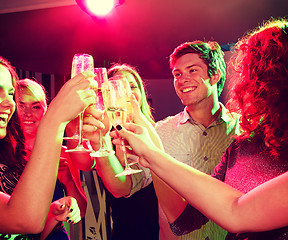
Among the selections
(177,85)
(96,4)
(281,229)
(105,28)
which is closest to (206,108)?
(177,85)

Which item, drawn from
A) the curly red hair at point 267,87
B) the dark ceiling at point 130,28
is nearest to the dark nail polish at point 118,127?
the curly red hair at point 267,87

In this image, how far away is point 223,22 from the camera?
494 cm

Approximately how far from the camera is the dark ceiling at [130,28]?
450 cm

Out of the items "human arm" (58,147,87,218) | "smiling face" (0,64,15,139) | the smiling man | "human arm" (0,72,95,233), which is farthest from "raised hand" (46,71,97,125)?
the smiling man

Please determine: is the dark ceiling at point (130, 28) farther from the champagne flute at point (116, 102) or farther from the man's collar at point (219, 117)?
the champagne flute at point (116, 102)

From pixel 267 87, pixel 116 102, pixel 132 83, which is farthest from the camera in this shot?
pixel 132 83

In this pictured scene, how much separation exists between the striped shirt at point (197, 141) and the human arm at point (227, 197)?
1221 mm

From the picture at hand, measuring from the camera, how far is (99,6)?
3.35 m

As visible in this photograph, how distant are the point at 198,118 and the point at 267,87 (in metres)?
1.33

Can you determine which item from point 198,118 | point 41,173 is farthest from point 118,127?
point 198,118

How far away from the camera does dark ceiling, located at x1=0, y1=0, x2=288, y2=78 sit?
4500 mm

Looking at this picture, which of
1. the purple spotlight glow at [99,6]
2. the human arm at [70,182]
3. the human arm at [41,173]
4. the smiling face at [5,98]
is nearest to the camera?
the human arm at [41,173]

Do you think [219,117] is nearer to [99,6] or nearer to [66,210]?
[66,210]

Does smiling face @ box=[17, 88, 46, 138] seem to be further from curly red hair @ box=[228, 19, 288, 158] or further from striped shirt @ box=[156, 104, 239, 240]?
curly red hair @ box=[228, 19, 288, 158]
